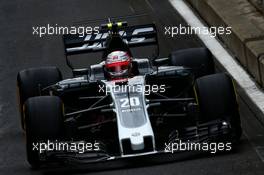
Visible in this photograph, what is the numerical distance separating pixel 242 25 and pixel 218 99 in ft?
17.4

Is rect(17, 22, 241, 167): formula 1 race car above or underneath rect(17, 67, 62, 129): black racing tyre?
underneath

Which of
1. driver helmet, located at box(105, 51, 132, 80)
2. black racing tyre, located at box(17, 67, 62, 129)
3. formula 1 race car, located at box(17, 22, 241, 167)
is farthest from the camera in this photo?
black racing tyre, located at box(17, 67, 62, 129)

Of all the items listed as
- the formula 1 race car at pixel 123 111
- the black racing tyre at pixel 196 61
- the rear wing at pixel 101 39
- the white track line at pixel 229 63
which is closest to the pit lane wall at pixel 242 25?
the white track line at pixel 229 63

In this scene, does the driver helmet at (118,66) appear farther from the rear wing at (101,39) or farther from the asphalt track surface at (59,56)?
the asphalt track surface at (59,56)

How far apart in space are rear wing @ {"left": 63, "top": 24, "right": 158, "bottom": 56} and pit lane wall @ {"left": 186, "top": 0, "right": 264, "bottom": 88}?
182 cm

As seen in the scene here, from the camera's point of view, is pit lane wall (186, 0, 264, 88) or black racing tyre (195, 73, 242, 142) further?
pit lane wall (186, 0, 264, 88)

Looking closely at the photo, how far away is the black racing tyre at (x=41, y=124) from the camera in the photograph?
1236cm

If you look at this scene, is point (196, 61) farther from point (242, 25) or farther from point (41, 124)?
point (242, 25)

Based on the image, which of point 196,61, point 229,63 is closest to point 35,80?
point 196,61

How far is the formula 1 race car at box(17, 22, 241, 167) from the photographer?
39.8 ft

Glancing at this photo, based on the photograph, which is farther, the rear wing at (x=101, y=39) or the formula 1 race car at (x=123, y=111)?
the rear wing at (x=101, y=39)

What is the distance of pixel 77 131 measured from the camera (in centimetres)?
1300

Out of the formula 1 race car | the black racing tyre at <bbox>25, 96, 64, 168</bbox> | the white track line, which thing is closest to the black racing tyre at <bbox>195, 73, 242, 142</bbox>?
the formula 1 race car

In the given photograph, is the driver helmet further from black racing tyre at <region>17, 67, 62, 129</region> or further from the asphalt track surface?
the asphalt track surface
